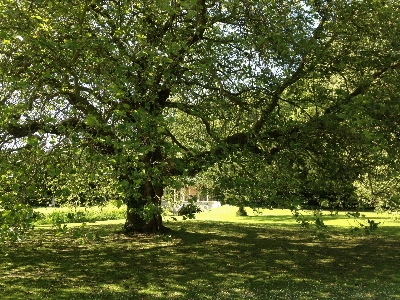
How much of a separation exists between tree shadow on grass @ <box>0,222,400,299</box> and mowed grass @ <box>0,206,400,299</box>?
0.02m

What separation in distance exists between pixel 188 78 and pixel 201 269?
18.7ft

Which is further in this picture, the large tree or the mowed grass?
the mowed grass

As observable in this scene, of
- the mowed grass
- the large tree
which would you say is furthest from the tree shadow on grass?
the large tree

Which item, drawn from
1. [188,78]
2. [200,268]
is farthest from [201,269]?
[188,78]

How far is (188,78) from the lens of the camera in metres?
10.9

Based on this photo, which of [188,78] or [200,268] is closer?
[188,78]

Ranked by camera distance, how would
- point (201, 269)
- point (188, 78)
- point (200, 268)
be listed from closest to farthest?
point (188, 78)
point (201, 269)
point (200, 268)

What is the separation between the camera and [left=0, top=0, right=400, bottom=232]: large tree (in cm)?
826

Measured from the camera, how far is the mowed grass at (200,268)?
979cm

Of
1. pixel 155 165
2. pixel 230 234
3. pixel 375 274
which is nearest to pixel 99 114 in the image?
pixel 155 165

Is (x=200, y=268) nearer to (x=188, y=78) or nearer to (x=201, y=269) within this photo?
(x=201, y=269)

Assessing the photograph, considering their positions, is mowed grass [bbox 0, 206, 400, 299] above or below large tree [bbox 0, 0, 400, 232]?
below

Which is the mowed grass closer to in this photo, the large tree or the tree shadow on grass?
the tree shadow on grass

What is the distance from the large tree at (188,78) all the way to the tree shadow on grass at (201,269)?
206 centimetres
